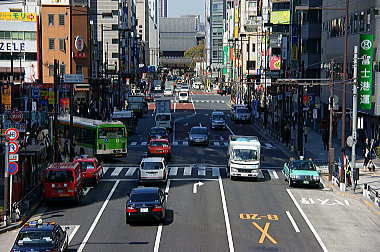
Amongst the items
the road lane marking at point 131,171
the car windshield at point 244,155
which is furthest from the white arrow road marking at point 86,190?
the car windshield at point 244,155

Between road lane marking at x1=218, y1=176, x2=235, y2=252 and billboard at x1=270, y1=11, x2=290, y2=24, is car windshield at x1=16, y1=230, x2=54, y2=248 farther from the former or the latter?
billboard at x1=270, y1=11, x2=290, y2=24

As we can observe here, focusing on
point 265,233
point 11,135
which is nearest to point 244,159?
point 265,233

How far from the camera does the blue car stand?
21312 mm

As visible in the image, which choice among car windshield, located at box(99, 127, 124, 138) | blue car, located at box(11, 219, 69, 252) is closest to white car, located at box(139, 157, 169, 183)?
car windshield, located at box(99, 127, 124, 138)

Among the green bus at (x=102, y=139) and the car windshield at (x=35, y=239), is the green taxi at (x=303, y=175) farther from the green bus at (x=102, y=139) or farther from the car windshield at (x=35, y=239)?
the car windshield at (x=35, y=239)

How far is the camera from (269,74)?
326 ft

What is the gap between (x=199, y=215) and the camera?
31500mm

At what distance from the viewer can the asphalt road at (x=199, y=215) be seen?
26.0 metres

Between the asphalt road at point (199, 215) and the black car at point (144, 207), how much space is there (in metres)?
0.54

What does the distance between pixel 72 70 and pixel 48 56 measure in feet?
14.0

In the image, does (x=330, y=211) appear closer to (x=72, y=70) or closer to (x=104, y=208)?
(x=104, y=208)

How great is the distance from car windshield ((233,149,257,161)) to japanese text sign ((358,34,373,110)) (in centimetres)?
1519

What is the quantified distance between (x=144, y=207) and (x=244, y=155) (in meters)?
14.1

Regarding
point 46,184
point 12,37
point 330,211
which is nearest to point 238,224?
point 330,211
